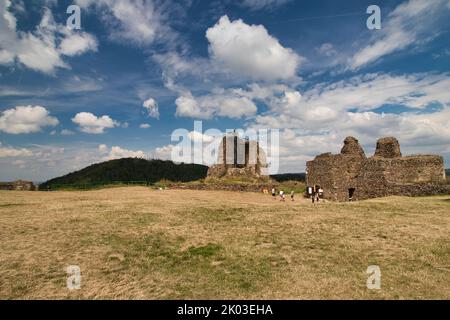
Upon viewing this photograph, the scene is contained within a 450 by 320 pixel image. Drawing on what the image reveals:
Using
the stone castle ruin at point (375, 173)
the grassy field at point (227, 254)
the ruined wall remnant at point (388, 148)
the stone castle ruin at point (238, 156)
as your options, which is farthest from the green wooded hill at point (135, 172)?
the grassy field at point (227, 254)

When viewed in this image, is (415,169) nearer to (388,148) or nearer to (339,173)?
(388,148)

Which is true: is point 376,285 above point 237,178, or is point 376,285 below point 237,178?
below

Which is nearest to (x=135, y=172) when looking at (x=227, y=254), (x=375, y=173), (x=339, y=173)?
(x=339, y=173)

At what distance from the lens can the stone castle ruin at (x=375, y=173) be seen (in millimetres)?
24267

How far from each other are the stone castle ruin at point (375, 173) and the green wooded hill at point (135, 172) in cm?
7534

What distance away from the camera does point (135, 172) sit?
10800cm

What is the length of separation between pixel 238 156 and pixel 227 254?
123 ft

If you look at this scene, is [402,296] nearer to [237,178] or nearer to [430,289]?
[430,289]

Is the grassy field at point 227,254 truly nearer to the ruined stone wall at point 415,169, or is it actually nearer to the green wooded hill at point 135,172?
the ruined stone wall at point 415,169

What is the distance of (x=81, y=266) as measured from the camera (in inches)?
346

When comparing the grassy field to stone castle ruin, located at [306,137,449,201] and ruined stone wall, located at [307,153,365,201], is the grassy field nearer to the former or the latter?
stone castle ruin, located at [306,137,449,201]

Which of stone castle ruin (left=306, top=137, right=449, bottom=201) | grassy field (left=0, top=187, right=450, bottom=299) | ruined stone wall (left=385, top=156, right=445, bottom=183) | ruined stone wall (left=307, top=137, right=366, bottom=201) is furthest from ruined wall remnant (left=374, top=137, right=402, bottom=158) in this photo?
grassy field (left=0, top=187, right=450, bottom=299)
